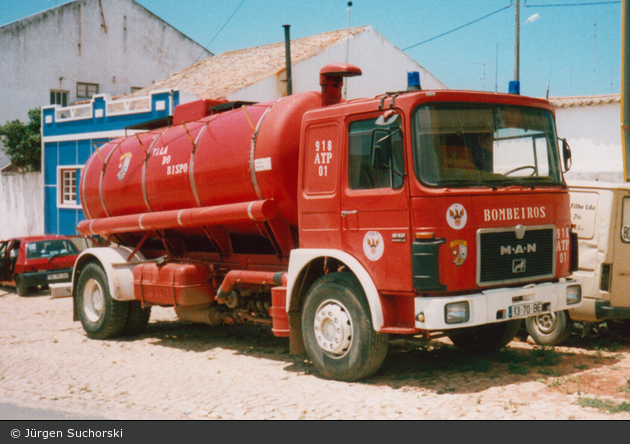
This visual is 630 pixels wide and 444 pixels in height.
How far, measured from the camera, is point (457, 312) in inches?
240

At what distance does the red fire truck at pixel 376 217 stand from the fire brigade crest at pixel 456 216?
0.01m

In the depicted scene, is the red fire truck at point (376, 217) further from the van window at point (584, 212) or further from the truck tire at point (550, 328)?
the van window at point (584, 212)

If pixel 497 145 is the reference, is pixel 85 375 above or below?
below

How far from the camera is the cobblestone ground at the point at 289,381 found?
587 cm

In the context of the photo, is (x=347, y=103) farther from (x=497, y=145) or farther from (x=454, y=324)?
(x=454, y=324)

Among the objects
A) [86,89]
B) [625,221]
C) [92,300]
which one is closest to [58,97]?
[86,89]

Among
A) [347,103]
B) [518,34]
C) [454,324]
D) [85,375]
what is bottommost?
[85,375]

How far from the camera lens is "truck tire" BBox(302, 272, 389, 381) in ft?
21.5

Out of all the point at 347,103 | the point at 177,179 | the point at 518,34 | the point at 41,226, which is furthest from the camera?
the point at 41,226

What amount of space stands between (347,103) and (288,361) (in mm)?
3186

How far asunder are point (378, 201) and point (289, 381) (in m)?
2.14

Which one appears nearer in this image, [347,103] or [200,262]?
[347,103]

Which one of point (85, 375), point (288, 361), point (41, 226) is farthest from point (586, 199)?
point (41, 226)

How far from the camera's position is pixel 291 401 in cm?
629
